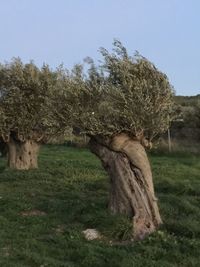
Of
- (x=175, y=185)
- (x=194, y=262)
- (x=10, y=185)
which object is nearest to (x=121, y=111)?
(x=194, y=262)

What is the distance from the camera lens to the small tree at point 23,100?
27516 millimetres

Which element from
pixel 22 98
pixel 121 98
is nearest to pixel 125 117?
pixel 121 98

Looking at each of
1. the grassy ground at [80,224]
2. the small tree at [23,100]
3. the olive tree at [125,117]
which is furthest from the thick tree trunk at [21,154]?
the olive tree at [125,117]

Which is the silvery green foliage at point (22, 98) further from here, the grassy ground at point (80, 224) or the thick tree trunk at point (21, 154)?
the grassy ground at point (80, 224)

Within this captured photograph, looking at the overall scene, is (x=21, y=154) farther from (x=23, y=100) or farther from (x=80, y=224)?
(x=80, y=224)

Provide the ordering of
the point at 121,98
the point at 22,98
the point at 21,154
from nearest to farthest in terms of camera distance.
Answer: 1. the point at 121,98
2. the point at 22,98
3. the point at 21,154

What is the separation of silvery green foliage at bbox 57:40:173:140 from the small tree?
37.6 ft

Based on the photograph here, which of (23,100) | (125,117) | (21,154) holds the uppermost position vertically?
(23,100)

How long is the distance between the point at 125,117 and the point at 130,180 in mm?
1741

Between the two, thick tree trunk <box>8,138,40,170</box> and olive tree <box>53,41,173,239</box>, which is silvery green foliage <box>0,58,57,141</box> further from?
olive tree <box>53,41,173,239</box>

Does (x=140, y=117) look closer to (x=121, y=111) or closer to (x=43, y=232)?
(x=121, y=111)

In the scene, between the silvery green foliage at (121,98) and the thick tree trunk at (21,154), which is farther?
the thick tree trunk at (21,154)

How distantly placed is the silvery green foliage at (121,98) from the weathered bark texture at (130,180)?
1.51 ft

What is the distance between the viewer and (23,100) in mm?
27656
